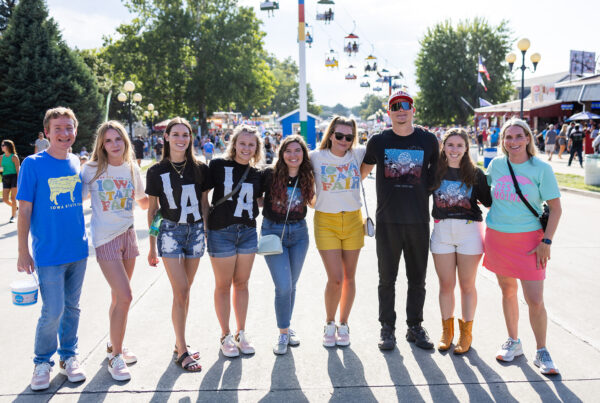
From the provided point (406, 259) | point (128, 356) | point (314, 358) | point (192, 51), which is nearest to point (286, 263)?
point (314, 358)

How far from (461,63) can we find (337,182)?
5143cm

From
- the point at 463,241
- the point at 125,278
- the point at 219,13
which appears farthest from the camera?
the point at 219,13

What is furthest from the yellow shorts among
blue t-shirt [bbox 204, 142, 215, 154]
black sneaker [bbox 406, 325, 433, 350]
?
blue t-shirt [bbox 204, 142, 215, 154]

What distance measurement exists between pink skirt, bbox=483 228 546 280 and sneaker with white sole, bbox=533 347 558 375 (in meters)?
0.54

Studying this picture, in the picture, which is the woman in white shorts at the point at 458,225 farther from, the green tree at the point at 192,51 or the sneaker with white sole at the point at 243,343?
the green tree at the point at 192,51

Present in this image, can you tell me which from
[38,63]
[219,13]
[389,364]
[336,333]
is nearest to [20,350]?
[336,333]

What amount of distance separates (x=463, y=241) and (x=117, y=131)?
9.16 ft

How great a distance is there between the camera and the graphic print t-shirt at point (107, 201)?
3.52m

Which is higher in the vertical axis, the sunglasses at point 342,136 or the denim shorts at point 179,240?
the sunglasses at point 342,136

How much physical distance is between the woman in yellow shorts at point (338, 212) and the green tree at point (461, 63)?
49.8 meters

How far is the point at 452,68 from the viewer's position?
165 feet

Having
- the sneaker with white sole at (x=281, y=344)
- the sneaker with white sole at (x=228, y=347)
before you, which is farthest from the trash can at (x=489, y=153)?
the sneaker with white sole at (x=228, y=347)

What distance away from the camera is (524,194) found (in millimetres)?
3562

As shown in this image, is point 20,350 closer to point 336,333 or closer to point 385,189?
point 336,333
